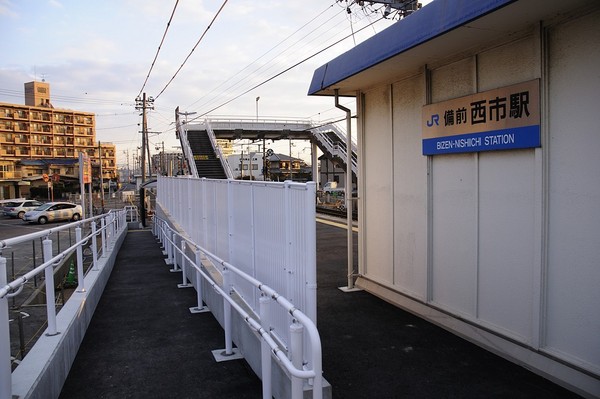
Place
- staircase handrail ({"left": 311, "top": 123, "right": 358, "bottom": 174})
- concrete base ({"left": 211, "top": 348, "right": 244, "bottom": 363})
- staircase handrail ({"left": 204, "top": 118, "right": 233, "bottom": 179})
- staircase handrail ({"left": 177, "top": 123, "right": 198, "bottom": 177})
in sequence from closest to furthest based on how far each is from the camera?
concrete base ({"left": 211, "top": 348, "right": 244, "bottom": 363}) < staircase handrail ({"left": 177, "top": 123, "right": 198, "bottom": 177}) < staircase handrail ({"left": 204, "top": 118, "right": 233, "bottom": 179}) < staircase handrail ({"left": 311, "top": 123, "right": 358, "bottom": 174})

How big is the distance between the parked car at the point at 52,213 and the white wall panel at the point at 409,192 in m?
28.8

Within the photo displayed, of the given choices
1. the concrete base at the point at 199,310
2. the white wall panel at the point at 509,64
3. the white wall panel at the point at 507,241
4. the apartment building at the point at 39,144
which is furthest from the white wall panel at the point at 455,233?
the apartment building at the point at 39,144

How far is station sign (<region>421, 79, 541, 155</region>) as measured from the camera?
4523mm

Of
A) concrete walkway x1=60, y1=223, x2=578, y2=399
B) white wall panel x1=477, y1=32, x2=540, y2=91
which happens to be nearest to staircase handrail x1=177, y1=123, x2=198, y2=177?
concrete walkway x1=60, y1=223, x2=578, y2=399

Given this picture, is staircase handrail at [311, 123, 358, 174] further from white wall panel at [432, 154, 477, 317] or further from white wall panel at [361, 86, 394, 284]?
white wall panel at [432, 154, 477, 317]

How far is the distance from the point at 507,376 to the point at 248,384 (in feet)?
8.07

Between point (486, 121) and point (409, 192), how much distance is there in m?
1.74

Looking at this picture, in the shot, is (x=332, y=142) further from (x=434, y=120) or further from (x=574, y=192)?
(x=574, y=192)

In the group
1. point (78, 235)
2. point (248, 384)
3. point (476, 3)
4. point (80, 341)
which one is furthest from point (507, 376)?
point (78, 235)

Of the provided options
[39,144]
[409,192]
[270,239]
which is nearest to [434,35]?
[409,192]

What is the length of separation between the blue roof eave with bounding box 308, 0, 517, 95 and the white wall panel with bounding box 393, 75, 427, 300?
0.89 metres

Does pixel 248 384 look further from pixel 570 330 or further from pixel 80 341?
pixel 570 330

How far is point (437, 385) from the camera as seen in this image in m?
4.23

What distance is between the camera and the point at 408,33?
199 inches
